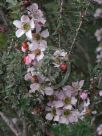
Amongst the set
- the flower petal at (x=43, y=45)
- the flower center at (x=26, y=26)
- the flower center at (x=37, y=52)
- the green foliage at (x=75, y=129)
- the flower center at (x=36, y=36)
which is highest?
the flower center at (x=26, y=26)

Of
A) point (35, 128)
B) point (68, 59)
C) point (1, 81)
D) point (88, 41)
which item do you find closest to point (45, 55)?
point (68, 59)

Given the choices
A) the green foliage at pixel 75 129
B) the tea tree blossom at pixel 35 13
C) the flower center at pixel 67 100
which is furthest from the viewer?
the green foliage at pixel 75 129

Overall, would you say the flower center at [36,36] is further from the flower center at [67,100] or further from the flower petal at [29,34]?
the flower center at [67,100]

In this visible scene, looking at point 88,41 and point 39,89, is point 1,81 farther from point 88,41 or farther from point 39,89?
point 88,41

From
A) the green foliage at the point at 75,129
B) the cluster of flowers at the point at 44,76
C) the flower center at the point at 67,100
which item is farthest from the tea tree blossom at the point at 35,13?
the green foliage at the point at 75,129

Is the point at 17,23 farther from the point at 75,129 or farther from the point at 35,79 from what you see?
the point at 75,129

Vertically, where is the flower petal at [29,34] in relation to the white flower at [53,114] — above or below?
above

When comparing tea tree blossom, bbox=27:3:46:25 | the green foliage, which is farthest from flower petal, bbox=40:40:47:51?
the green foliage

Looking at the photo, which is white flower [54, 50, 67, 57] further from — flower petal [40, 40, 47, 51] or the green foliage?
the green foliage
